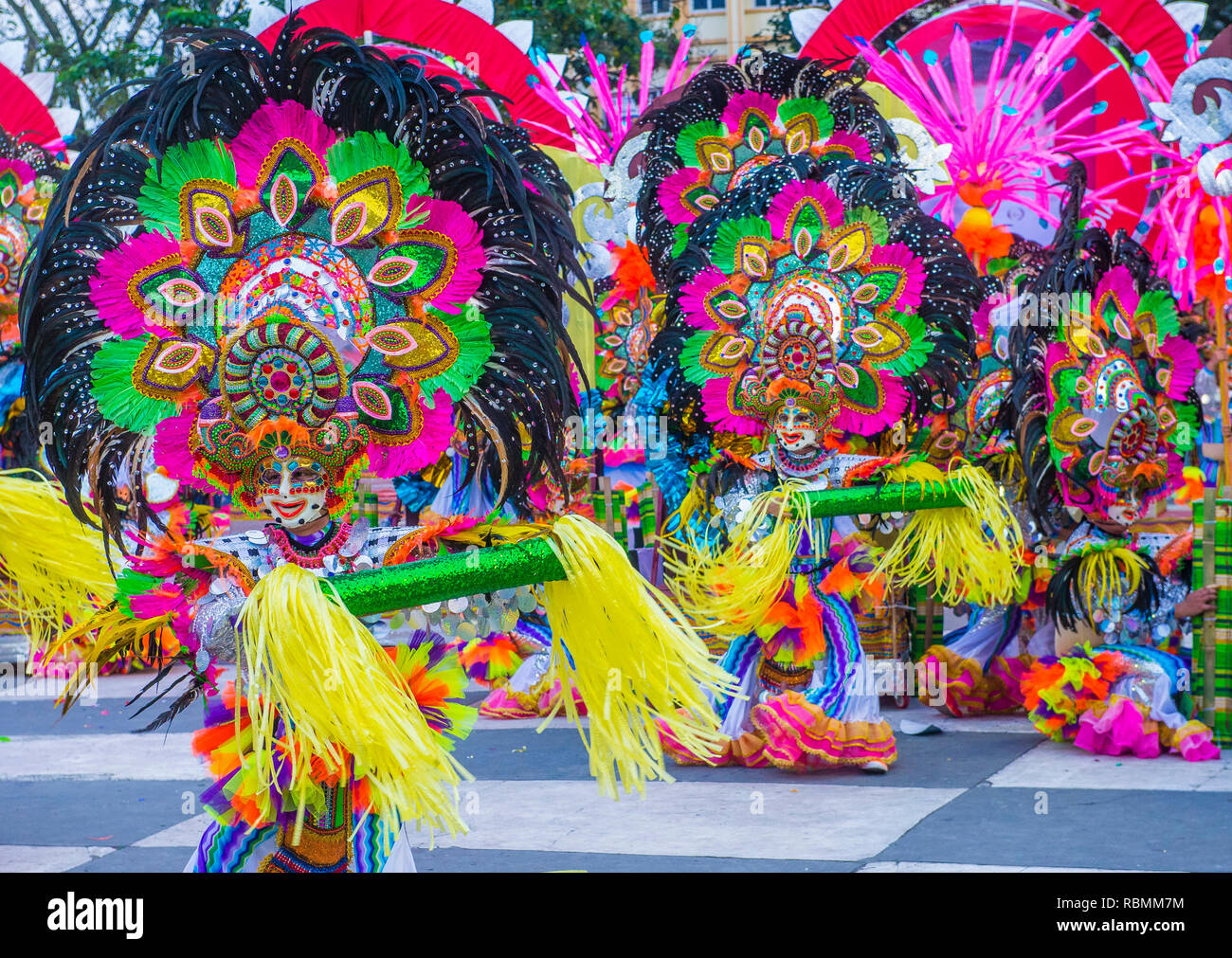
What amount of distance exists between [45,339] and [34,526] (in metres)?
1.41

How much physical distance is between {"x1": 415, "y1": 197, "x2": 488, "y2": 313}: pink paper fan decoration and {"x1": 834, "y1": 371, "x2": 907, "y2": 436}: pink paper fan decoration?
2.60 m

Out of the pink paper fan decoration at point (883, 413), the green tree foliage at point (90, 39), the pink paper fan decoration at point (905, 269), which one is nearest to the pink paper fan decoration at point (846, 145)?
the pink paper fan decoration at point (905, 269)

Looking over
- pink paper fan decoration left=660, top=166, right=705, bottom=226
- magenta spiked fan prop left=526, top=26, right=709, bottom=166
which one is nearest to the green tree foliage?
magenta spiked fan prop left=526, top=26, right=709, bottom=166

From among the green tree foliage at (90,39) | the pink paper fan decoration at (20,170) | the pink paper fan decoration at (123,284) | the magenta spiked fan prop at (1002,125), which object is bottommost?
the pink paper fan decoration at (123,284)

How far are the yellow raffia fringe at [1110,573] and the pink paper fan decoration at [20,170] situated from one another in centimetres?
540

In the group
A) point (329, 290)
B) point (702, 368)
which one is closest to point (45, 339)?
point (329, 290)

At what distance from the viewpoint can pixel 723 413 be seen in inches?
219

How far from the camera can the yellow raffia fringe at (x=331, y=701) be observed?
2809mm

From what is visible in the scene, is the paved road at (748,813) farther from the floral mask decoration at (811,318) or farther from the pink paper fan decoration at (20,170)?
the pink paper fan decoration at (20,170)

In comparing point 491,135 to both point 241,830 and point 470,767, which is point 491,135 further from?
point 470,767

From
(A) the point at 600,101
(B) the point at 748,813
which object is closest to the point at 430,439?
(B) the point at 748,813

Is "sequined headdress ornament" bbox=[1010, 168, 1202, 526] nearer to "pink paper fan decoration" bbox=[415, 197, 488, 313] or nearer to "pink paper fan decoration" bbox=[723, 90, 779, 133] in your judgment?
"pink paper fan decoration" bbox=[723, 90, 779, 133]

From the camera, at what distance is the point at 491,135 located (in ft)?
10.5

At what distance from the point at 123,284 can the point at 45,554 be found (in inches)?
62.7
